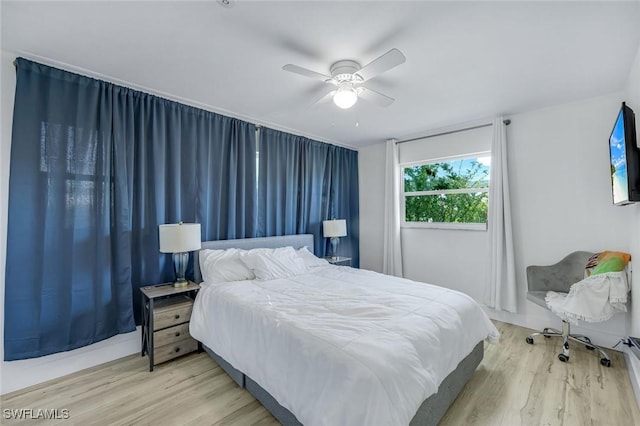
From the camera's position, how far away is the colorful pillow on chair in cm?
244

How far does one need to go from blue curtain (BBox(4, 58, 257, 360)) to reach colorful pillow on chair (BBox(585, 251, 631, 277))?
13.3ft

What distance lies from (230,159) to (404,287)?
2.48 meters

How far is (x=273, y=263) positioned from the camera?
9.95 feet

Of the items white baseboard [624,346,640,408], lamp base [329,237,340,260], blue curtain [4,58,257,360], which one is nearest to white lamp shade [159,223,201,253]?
blue curtain [4,58,257,360]

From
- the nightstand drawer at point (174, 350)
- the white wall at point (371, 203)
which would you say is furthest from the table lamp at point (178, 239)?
the white wall at point (371, 203)

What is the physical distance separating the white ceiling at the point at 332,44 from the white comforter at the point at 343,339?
1.94m

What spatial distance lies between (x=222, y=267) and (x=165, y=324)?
687 millimetres

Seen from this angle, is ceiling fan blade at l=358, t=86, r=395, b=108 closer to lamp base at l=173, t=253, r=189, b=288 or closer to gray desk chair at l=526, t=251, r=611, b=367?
lamp base at l=173, t=253, r=189, b=288

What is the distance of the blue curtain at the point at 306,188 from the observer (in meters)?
3.80

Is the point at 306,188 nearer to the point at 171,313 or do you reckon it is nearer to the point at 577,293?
the point at 171,313

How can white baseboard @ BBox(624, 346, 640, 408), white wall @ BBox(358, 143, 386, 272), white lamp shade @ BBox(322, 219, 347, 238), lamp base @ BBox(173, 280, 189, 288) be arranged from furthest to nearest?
white wall @ BBox(358, 143, 386, 272) → white lamp shade @ BBox(322, 219, 347, 238) → lamp base @ BBox(173, 280, 189, 288) → white baseboard @ BBox(624, 346, 640, 408)

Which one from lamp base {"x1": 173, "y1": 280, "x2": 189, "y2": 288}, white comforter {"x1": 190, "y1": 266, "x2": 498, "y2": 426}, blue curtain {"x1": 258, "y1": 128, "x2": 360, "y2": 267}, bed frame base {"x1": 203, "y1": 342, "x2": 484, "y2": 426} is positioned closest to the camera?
white comforter {"x1": 190, "y1": 266, "x2": 498, "y2": 426}

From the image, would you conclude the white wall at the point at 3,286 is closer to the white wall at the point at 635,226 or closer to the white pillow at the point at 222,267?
the white pillow at the point at 222,267

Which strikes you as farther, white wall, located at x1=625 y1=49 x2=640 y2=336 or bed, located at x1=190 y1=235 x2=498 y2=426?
white wall, located at x1=625 y1=49 x2=640 y2=336
